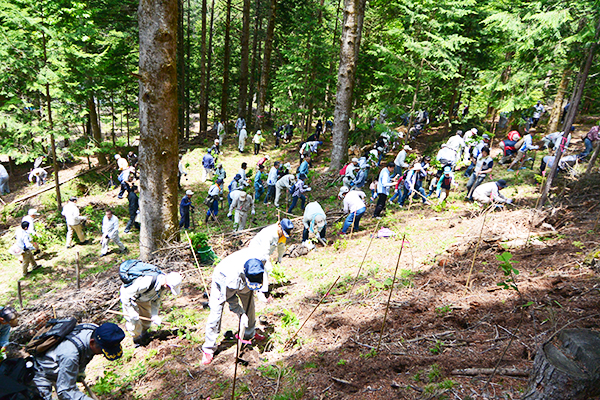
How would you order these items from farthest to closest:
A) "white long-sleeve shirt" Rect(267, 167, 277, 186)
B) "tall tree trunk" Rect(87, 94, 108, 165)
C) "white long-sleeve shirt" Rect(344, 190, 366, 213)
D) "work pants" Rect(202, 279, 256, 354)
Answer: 1. "tall tree trunk" Rect(87, 94, 108, 165)
2. "white long-sleeve shirt" Rect(267, 167, 277, 186)
3. "white long-sleeve shirt" Rect(344, 190, 366, 213)
4. "work pants" Rect(202, 279, 256, 354)

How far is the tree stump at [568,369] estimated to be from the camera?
2451 mm

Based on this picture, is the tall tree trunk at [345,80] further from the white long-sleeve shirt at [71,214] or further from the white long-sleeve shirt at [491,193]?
the white long-sleeve shirt at [71,214]

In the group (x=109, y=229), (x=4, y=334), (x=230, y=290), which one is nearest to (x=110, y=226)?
(x=109, y=229)

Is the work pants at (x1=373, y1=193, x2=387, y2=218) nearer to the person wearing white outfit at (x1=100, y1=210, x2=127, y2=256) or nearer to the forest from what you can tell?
the forest

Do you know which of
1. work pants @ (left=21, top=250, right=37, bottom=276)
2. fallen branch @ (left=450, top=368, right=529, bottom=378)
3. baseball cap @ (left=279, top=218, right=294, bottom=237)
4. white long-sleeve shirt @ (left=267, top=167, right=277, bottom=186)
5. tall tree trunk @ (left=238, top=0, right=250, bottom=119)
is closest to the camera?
fallen branch @ (left=450, top=368, right=529, bottom=378)

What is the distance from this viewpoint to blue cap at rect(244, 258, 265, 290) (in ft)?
16.0

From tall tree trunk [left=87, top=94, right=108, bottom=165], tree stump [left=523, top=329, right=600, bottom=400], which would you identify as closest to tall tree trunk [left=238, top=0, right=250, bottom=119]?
tall tree trunk [left=87, top=94, right=108, bottom=165]

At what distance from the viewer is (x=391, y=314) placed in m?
5.34

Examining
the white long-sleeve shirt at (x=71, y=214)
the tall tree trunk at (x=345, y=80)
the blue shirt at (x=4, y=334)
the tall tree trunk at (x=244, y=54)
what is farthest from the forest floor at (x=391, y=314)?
the tall tree trunk at (x=244, y=54)

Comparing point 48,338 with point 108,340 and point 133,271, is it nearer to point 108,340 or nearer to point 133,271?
point 108,340

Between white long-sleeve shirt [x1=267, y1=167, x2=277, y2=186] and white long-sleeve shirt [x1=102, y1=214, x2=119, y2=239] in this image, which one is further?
white long-sleeve shirt [x1=267, y1=167, x2=277, y2=186]

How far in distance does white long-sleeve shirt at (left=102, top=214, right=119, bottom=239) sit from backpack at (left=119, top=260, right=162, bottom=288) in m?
6.33

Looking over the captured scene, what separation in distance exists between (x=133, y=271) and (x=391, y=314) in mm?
4355

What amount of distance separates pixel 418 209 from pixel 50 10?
1466 centimetres
